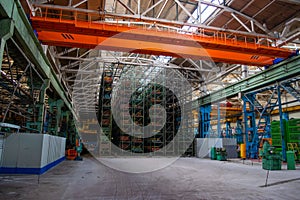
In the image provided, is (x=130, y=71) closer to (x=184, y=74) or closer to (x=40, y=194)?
(x=184, y=74)

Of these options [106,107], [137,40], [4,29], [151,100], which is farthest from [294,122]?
[106,107]

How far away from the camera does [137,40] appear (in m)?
9.98

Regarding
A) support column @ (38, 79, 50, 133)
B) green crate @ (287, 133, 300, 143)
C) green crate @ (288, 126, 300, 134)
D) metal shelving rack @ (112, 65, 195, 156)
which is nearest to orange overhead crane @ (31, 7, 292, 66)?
support column @ (38, 79, 50, 133)

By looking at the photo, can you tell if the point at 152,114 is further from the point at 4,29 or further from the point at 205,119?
the point at 4,29

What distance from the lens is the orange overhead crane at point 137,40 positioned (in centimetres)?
906

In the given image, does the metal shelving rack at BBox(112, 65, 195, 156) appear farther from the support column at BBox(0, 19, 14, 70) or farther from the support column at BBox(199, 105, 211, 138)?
the support column at BBox(0, 19, 14, 70)

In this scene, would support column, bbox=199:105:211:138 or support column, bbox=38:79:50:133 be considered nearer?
support column, bbox=38:79:50:133

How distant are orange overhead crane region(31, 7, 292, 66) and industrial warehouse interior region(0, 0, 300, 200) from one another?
5cm

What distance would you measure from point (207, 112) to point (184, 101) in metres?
2.98

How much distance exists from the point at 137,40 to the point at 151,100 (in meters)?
12.5

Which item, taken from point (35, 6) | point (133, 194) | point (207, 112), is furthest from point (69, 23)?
point (207, 112)

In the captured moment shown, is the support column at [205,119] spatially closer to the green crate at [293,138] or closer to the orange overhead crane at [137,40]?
the green crate at [293,138]

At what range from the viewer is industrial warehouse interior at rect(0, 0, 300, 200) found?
6.75 m

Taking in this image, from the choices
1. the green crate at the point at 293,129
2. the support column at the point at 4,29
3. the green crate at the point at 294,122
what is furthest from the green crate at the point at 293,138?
the support column at the point at 4,29
